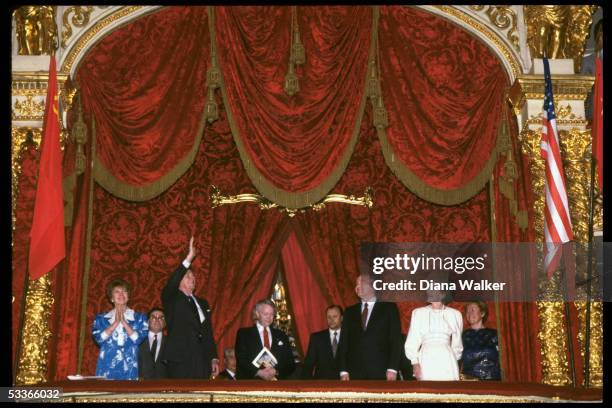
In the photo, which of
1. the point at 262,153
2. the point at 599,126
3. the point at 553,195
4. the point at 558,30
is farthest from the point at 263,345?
the point at 558,30

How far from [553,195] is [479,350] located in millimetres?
1486

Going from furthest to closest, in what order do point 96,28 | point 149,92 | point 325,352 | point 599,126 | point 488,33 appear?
point 488,33 → point 96,28 → point 149,92 → point 325,352 → point 599,126

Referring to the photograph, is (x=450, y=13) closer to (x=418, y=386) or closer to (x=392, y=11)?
(x=392, y=11)

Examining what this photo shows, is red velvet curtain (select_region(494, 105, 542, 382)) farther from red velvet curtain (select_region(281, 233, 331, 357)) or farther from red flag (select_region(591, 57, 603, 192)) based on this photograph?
red velvet curtain (select_region(281, 233, 331, 357))

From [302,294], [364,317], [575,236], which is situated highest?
[575,236]

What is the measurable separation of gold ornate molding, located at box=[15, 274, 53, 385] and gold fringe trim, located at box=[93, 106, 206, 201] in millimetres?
1031

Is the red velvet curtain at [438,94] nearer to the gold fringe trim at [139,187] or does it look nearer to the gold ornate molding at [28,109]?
the gold fringe trim at [139,187]

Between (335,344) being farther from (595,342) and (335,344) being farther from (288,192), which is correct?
(595,342)

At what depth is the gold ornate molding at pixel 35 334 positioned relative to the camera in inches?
387

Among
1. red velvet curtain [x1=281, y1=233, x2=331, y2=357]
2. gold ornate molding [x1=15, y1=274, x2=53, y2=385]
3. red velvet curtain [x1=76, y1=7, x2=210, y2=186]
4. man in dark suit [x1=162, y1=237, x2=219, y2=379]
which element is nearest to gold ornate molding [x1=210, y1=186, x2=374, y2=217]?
red velvet curtain [x1=281, y1=233, x2=331, y2=357]

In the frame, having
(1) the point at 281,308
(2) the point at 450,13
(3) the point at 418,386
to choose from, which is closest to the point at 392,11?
(2) the point at 450,13

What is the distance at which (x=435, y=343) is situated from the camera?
9.68 metres

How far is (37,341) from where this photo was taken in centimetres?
996

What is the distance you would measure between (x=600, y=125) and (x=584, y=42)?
189cm
